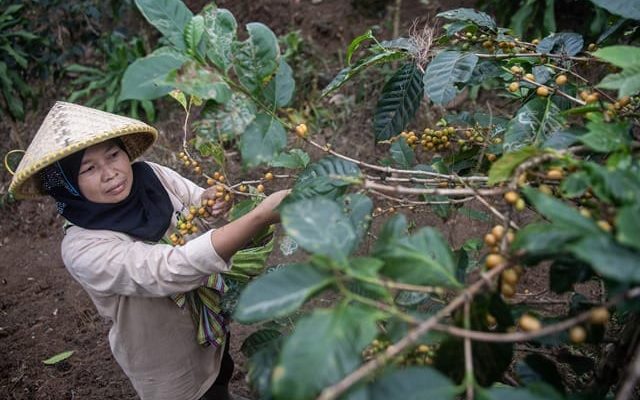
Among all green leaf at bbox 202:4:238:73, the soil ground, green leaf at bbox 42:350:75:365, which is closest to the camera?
green leaf at bbox 202:4:238:73

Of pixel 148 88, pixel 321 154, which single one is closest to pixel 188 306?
pixel 148 88

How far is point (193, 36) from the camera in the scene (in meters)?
0.88

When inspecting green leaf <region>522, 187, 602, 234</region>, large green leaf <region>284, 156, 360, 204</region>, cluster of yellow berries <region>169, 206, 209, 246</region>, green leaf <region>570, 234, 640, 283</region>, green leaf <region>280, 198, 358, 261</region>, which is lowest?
cluster of yellow berries <region>169, 206, 209, 246</region>

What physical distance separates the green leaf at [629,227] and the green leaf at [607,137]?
227 mm

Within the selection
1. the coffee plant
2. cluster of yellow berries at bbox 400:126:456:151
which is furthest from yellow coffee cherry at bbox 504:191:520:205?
cluster of yellow berries at bbox 400:126:456:151

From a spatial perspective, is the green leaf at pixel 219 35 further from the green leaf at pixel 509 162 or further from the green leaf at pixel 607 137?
the green leaf at pixel 607 137

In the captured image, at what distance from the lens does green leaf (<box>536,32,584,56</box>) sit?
4.29 ft

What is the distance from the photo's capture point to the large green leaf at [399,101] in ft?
4.62

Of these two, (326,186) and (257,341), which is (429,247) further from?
(257,341)

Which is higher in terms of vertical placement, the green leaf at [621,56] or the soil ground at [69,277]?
the green leaf at [621,56]

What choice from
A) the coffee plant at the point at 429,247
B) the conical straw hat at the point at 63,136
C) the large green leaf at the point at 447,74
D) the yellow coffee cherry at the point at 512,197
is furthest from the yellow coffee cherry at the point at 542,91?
the conical straw hat at the point at 63,136

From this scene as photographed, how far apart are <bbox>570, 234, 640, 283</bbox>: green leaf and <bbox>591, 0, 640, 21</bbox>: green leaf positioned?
0.72 metres

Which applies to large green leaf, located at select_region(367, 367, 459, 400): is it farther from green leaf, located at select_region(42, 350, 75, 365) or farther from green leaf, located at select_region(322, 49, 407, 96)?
green leaf, located at select_region(42, 350, 75, 365)

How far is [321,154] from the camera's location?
3.92 m
